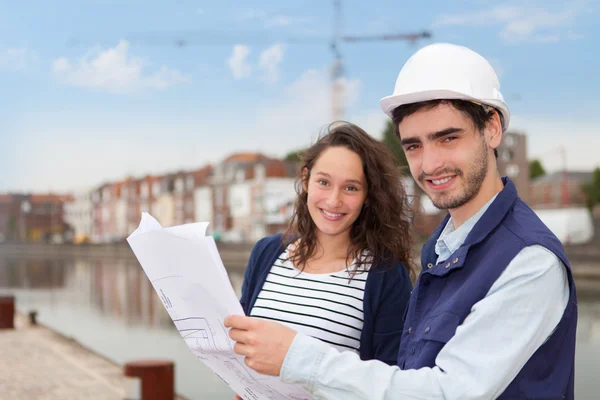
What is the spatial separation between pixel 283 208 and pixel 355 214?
62.5 m

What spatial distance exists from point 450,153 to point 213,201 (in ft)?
245

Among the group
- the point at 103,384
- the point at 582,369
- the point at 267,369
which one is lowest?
the point at 582,369

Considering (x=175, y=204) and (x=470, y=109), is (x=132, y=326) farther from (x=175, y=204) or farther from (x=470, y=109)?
(x=175, y=204)

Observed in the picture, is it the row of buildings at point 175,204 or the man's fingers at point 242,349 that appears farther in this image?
the row of buildings at point 175,204

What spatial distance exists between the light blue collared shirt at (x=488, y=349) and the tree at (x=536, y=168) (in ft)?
282

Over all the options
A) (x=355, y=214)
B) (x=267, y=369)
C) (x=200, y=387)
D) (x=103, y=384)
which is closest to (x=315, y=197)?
(x=355, y=214)

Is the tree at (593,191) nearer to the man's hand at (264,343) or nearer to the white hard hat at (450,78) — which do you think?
the white hard hat at (450,78)

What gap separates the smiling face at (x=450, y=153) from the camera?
1515mm

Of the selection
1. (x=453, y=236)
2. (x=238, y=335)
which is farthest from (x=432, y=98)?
(x=238, y=335)

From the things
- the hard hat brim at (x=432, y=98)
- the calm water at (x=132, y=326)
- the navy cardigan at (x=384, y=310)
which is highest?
the hard hat brim at (x=432, y=98)

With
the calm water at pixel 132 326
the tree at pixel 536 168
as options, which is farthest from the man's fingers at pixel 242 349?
the tree at pixel 536 168

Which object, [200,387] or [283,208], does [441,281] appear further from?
[283,208]

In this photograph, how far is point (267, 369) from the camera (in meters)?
1.49

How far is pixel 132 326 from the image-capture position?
18656 millimetres
